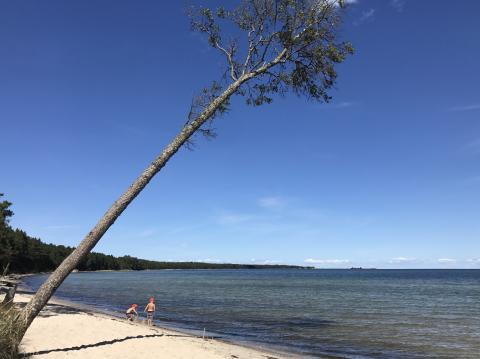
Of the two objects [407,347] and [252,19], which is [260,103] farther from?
[407,347]

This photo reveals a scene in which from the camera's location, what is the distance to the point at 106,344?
15922 mm

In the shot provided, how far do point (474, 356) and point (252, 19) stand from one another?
18.2 m

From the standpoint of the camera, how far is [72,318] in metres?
22.0

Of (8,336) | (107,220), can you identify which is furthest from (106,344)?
(107,220)

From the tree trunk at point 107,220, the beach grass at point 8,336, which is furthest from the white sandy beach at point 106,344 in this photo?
the tree trunk at point 107,220

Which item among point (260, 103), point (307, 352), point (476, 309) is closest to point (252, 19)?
point (260, 103)

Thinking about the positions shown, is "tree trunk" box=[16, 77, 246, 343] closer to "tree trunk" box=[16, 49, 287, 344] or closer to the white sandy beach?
"tree trunk" box=[16, 49, 287, 344]

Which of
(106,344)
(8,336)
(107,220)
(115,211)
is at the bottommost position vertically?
(106,344)

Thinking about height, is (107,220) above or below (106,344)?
above

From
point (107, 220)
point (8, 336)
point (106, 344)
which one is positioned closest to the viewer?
point (8, 336)

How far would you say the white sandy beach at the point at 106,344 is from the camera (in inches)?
555

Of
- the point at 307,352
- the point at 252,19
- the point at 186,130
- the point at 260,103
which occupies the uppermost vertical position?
the point at 252,19

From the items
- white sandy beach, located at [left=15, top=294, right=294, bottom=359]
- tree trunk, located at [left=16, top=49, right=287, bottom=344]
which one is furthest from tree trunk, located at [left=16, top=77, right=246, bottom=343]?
white sandy beach, located at [left=15, top=294, right=294, bottom=359]

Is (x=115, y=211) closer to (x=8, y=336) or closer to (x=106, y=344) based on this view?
(x=8, y=336)
